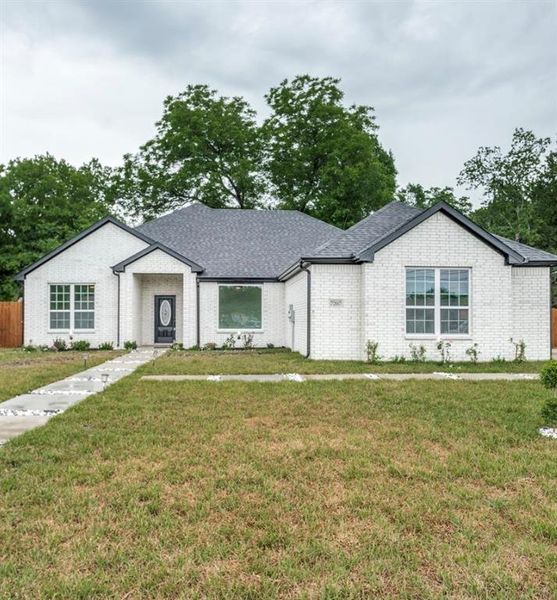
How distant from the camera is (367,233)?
15.1 metres

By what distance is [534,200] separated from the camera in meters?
36.3

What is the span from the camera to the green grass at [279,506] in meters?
2.74

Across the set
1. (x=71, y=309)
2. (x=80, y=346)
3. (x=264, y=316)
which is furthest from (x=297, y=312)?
(x=71, y=309)

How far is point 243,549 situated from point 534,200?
40.0m

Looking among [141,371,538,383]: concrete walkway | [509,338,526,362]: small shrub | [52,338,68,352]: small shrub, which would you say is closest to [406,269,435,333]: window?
[509,338,526,362]: small shrub

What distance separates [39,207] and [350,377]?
2969cm

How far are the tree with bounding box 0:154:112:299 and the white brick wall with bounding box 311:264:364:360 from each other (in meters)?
23.0

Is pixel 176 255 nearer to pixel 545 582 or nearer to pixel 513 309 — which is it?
pixel 513 309

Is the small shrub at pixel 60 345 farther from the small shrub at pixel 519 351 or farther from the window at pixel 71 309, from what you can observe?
the small shrub at pixel 519 351

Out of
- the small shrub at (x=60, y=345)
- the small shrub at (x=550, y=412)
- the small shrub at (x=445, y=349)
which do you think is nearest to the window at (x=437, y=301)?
the small shrub at (x=445, y=349)

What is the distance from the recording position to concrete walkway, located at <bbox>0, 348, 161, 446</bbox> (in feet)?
20.5

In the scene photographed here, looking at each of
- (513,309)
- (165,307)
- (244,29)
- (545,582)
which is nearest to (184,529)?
(545,582)

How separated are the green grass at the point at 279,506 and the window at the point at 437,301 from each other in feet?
22.9

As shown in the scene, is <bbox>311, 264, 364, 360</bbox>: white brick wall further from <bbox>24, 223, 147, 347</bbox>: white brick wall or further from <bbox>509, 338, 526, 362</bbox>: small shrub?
<bbox>24, 223, 147, 347</bbox>: white brick wall
